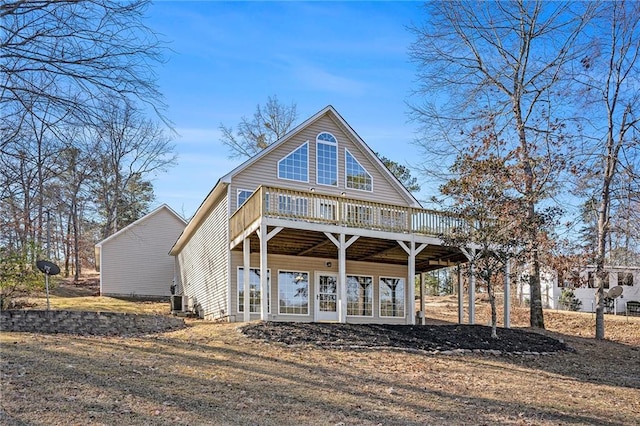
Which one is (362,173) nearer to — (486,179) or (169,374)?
(486,179)

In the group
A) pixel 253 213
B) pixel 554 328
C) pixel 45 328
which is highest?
pixel 253 213

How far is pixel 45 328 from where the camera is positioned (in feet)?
45.2

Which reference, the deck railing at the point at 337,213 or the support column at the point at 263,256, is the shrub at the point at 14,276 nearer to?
the deck railing at the point at 337,213

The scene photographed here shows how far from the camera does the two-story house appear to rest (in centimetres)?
1477

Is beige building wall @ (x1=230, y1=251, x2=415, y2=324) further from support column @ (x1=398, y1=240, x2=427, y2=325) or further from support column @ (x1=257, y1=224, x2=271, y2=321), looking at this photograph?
support column @ (x1=257, y1=224, x2=271, y2=321)

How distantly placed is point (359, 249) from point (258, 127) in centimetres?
1846

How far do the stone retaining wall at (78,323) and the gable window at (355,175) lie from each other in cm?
779

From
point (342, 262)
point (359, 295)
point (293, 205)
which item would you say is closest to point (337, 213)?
point (293, 205)

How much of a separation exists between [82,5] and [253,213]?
27.1 feet

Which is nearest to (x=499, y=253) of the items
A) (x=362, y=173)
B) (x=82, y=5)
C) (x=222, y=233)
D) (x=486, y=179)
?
(x=486, y=179)

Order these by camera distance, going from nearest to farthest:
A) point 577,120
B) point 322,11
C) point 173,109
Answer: point 173,109
point 322,11
point 577,120

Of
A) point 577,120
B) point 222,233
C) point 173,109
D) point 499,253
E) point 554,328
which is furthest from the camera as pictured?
point 554,328

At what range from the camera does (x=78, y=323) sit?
1417 cm

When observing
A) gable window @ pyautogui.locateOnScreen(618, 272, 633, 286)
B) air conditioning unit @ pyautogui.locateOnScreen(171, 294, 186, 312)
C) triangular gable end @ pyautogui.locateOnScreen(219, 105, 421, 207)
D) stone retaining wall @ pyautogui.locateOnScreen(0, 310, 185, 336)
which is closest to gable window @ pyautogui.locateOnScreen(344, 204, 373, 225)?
triangular gable end @ pyautogui.locateOnScreen(219, 105, 421, 207)
